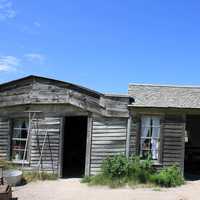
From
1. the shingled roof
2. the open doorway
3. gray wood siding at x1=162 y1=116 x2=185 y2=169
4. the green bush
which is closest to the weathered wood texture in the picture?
the shingled roof

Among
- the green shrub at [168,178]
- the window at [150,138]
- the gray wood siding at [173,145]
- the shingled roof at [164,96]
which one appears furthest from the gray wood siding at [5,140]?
the gray wood siding at [173,145]

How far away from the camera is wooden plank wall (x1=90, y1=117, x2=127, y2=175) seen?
1650 cm

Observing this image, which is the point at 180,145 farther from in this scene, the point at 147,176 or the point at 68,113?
the point at 68,113

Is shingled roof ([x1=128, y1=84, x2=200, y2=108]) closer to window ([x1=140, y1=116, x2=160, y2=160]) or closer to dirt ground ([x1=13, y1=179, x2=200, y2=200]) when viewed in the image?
window ([x1=140, y1=116, x2=160, y2=160])

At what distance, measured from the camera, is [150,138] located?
16.5 metres

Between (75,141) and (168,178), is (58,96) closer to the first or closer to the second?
(168,178)

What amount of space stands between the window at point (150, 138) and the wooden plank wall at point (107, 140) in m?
0.75

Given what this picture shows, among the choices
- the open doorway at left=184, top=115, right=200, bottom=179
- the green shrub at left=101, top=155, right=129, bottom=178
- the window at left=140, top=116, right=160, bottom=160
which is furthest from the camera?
the open doorway at left=184, top=115, right=200, bottom=179

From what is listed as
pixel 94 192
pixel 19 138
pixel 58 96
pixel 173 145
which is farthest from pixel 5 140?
pixel 173 145

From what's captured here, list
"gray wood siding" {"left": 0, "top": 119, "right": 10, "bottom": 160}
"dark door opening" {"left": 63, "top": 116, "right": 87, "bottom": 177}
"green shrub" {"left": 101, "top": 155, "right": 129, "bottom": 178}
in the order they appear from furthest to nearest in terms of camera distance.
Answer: "dark door opening" {"left": 63, "top": 116, "right": 87, "bottom": 177}
"gray wood siding" {"left": 0, "top": 119, "right": 10, "bottom": 160}
"green shrub" {"left": 101, "top": 155, "right": 129, "bottom": 178}

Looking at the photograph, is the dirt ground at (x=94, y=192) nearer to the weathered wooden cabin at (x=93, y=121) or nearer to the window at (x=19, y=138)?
the weathered wooden cabin at (x=93, y=121)

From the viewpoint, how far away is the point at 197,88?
18484 millimetres

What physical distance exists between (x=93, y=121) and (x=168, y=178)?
12.3 feet

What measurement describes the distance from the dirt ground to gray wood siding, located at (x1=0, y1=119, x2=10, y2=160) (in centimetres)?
280
